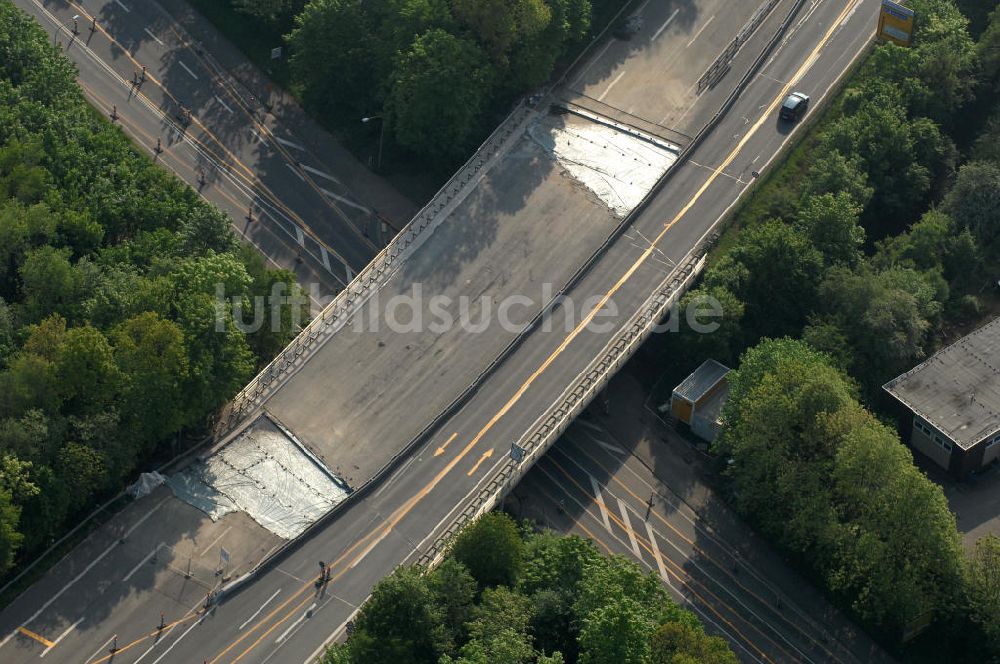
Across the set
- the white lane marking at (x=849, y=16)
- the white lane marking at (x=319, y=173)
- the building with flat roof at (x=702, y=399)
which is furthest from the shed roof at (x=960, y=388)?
the white lane marking at (x=319, y=173)

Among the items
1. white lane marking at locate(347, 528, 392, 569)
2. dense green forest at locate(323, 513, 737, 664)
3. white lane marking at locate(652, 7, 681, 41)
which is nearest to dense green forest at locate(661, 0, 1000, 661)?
dense green forest at locate(323, 513, 737, 664)

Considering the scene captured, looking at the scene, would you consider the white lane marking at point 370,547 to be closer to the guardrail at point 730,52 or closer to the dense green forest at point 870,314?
the dense green forest at point 870,314

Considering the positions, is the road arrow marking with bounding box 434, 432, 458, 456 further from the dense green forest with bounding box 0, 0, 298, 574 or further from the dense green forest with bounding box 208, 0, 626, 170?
the dense green forest with bounding box 208, 0, 626, 170

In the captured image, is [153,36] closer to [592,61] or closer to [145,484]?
[592,61]

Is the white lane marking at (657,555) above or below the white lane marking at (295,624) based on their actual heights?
above

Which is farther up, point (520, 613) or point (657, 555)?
point (657, 555)

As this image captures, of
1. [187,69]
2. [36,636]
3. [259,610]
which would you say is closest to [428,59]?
[187,69]
